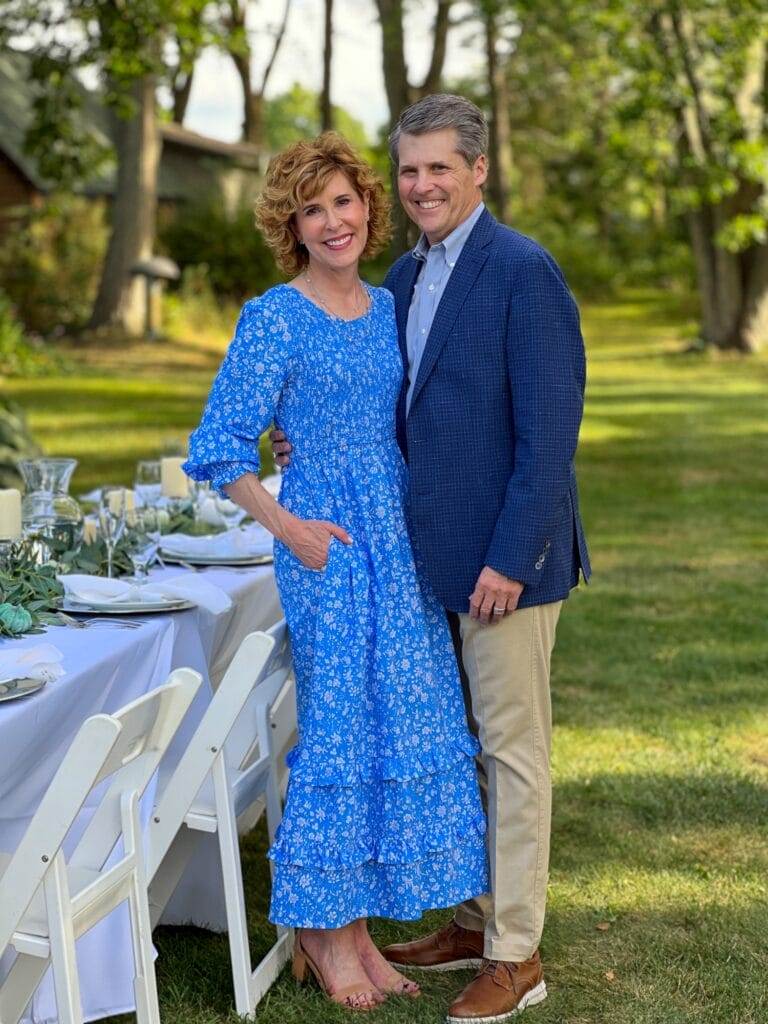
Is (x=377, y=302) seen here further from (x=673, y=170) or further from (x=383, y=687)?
(x=673, y=170)

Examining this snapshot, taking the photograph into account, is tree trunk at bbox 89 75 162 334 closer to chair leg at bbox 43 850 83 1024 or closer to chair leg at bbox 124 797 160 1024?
chair leg at bbox 124 797 160 1024

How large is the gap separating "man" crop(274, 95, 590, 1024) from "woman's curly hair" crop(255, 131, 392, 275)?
0.36ft

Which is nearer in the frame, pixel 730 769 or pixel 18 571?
pixel 18 571

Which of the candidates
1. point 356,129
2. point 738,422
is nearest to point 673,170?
point 738,422

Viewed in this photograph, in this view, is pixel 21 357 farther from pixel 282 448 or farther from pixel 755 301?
pixel 282 448

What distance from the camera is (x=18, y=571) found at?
12.4 feet

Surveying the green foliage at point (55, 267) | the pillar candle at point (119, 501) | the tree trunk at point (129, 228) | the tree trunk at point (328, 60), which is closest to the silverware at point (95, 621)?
the pillar candle at point (119, 501)

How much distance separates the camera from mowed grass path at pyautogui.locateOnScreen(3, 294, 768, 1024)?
3.82m

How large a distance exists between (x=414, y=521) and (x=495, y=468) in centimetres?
24

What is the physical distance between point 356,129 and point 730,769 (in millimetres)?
105403

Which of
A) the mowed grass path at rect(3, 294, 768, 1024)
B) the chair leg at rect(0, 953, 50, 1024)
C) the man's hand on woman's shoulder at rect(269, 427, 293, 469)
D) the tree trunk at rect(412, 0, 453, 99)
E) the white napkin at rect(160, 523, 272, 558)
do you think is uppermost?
the tree trunk at rect(412, 0, 453, 99)

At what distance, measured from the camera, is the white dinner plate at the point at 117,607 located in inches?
146

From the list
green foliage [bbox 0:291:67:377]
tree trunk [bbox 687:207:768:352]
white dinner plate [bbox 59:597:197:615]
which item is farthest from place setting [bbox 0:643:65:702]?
tree trunk [bbox 687:207:768:352]

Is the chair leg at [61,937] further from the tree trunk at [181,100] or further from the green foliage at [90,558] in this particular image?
the tree trunk at [181,100]
